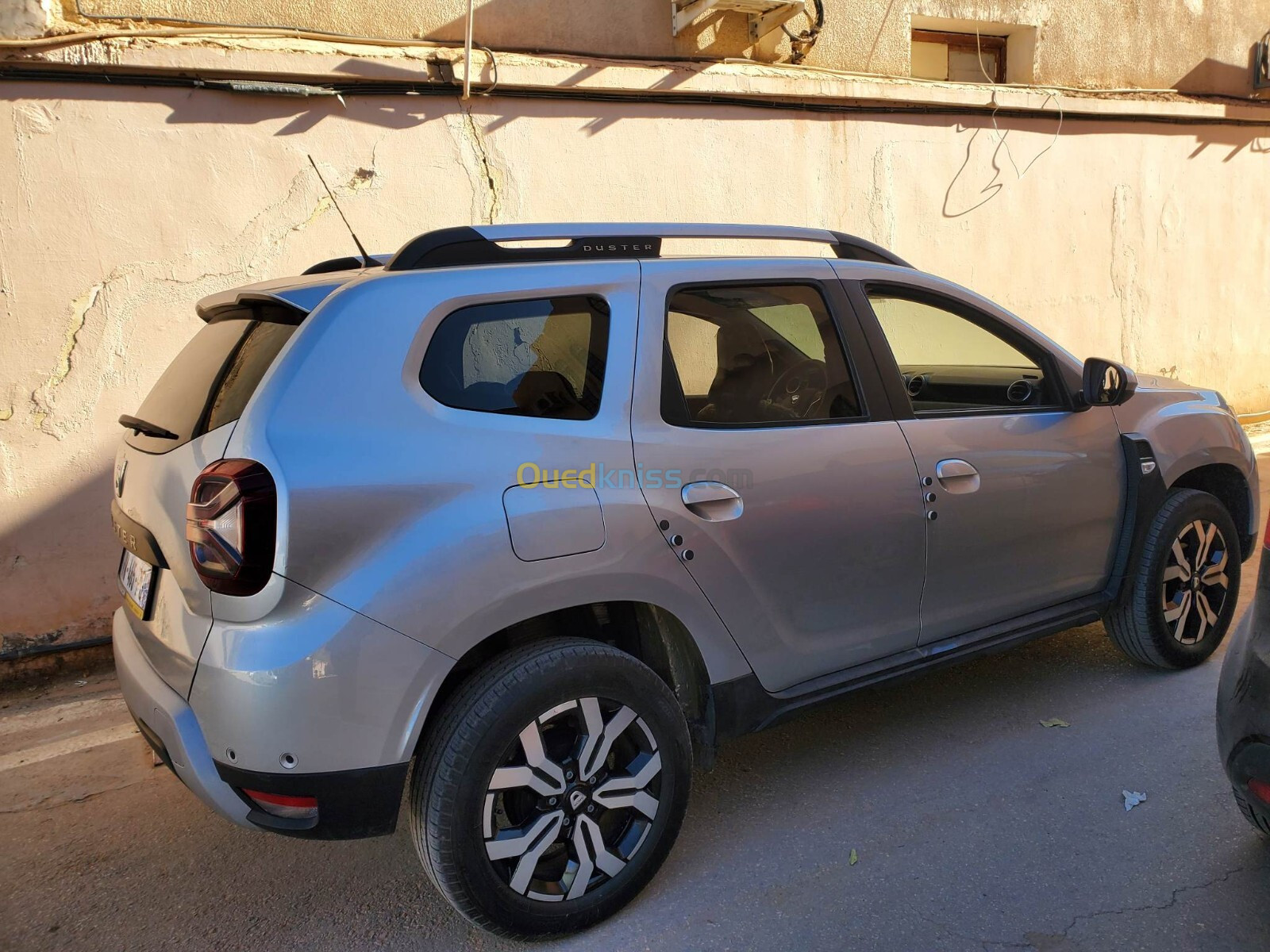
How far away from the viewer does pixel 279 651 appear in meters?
2.16

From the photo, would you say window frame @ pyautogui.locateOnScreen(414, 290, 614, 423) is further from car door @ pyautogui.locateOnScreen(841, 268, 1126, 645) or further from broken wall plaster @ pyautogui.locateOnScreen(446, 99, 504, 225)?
broken wall plaster @ pyautogui.locateOnScreen(446, 99, 504, 225)

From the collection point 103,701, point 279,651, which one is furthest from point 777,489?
point 103,701

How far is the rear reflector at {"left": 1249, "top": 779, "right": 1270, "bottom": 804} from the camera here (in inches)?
92.6

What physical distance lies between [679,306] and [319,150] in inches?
120

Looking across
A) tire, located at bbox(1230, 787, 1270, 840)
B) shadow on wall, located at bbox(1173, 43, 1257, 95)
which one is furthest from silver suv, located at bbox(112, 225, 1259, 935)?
shadow on wall, located at bbox(1173, 43, 1257, 95)

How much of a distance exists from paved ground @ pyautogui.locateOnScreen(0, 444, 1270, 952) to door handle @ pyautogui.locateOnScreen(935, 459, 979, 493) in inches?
36.6

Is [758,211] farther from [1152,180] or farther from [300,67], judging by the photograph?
[1152,180]

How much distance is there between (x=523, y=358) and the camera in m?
2.55

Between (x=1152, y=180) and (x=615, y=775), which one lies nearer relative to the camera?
(x=615, y=775)

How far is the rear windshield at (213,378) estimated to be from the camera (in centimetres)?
241

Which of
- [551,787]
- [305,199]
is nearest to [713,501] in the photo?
[551,787]

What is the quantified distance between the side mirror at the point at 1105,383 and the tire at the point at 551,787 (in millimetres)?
1953

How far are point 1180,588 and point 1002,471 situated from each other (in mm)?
1132

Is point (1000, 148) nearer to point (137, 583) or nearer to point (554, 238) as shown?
point (554, 238)
